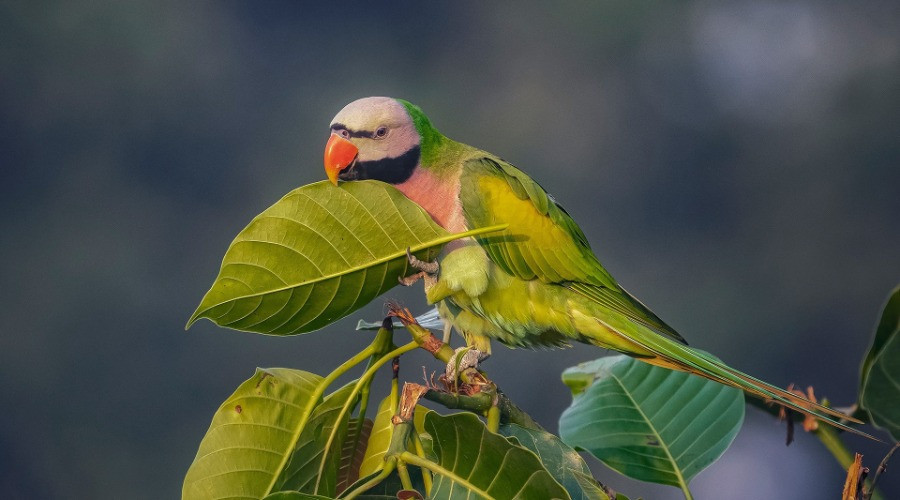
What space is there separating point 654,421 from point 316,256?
0.44m

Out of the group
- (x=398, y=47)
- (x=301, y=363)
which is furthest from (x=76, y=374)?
(x=398, y=47)

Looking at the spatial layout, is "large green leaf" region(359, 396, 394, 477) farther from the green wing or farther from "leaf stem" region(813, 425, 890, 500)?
"leaf stem" region(813, 425, 890, 500)

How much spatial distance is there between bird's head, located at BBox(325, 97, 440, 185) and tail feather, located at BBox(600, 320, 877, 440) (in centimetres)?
32

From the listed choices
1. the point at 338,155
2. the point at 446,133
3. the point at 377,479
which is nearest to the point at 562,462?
the point at 377,479

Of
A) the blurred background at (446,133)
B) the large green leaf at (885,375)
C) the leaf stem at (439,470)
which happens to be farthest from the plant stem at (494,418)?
the blurred background at (446,133)

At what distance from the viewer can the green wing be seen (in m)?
0.99

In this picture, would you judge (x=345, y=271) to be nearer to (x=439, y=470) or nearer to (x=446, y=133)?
(x=439, y=470)

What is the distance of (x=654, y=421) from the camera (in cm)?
91

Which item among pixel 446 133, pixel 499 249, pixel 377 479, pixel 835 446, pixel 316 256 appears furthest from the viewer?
pixel 446 133

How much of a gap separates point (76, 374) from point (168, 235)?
3.72ft

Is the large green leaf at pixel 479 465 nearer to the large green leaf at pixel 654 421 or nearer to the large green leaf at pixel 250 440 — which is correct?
the large green leaf at pixel 250 440

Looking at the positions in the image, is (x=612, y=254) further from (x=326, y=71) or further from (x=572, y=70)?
(x=326, y=71)

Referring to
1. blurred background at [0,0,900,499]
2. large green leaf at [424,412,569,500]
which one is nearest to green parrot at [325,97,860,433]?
large green leaf at [424,412,569,500]

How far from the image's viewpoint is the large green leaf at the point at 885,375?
2.44 ft
